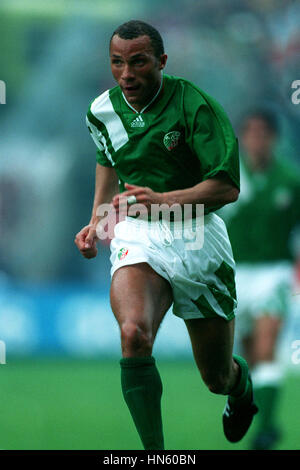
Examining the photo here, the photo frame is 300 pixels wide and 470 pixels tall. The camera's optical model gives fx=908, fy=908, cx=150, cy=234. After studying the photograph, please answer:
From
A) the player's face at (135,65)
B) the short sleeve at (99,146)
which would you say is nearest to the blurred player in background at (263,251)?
the short sleeve at (99,146)

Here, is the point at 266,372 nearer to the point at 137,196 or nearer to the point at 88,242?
the point at 88,242

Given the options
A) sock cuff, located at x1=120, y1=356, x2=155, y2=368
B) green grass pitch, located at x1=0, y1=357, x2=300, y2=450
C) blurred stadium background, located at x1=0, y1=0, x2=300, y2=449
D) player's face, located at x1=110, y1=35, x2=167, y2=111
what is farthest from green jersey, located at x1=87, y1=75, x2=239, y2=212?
blurred stadium background, located at x1=0, y1=0, x2=300, y2=449

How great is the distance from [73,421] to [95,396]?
2.46 ft

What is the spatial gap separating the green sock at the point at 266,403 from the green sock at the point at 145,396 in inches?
84.6

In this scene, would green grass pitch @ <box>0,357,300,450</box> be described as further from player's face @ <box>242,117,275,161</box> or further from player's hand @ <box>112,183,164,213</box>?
player's hand @ <box>112,183,164,213</box>

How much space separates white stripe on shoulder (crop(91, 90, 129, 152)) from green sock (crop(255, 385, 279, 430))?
7.70 ft

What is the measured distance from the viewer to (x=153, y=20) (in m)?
7.02

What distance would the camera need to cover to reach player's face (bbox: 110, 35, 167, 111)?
3473mm

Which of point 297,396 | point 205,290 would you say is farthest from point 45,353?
point 205,290

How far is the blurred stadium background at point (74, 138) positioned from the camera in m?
7.07

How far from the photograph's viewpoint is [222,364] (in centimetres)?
391

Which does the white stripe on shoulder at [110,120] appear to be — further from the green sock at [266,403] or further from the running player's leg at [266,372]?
the green sock at [266,403]

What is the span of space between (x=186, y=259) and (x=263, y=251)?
7.56 feet

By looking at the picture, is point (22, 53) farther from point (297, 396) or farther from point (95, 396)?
point (297, 396)
